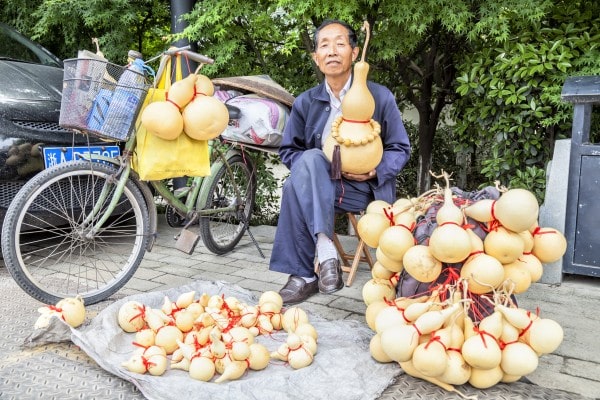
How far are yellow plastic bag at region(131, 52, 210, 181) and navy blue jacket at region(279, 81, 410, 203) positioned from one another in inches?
22.6

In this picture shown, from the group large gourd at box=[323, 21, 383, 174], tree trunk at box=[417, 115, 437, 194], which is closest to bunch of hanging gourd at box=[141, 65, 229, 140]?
large gourd at box=[323, 21, 383, 174]

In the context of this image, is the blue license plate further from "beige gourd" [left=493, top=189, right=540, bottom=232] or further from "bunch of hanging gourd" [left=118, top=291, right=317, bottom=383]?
"beige gourd" [left=493, top=189, right=540, bottom=232]

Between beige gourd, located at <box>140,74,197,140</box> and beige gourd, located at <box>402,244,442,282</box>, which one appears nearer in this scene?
beige gourd, located at <box>402,244,442,282</box>

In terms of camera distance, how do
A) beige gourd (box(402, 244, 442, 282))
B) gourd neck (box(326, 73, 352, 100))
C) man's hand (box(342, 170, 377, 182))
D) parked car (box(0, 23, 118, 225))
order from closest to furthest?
beige gourd (box(402, 244, 442, 282)) → man's hand (box(342, 170, 377, 182)) → gourd neck (box(326, 73, 352, 100)) → parked car (box(0, 23, 118, 225))

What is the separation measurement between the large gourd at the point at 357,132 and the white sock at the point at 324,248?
39 centimetres

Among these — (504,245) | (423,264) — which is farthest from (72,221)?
A: (504,245)

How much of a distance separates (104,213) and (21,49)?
246cm

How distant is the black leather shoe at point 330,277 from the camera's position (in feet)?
9.12

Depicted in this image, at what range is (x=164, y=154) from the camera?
287 cm

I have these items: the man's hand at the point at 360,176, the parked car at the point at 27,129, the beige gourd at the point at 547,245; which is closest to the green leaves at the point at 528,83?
the man's hand at the point at 360,176

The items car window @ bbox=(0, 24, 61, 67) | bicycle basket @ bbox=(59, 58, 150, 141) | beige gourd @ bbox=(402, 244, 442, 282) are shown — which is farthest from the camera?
car window @ bbox=(0, 24, 61, 67)

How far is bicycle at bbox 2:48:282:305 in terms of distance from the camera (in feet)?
9.16

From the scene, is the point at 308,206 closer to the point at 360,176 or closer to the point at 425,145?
the point at 360,176

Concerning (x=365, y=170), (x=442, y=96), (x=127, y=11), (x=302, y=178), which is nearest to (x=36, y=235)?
(x=127, y=11)
